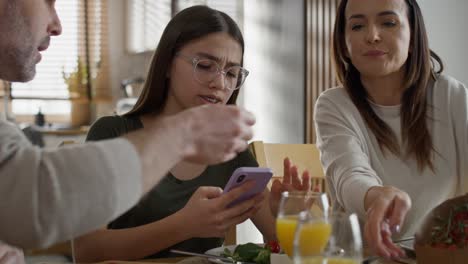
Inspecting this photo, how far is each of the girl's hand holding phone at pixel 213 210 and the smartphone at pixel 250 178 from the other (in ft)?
0.04

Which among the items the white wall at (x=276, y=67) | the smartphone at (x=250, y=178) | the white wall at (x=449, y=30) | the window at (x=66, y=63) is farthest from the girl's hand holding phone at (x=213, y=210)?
the window at (x=66, y=63)

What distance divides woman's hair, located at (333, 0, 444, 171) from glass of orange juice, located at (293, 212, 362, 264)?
0.93m

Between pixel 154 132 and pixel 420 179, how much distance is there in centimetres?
115

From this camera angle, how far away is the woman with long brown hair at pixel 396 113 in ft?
5.85

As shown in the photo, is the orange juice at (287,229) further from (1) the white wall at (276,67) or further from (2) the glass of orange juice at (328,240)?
(1) the white wall at (276,67)

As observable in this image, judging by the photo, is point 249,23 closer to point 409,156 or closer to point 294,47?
point 294,47

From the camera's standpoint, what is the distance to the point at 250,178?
1369 mm

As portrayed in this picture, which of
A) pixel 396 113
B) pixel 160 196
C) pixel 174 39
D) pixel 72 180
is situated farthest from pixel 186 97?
pixel 72 180

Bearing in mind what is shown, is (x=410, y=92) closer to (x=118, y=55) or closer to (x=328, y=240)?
(x=328, y=240)

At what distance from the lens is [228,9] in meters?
4.71

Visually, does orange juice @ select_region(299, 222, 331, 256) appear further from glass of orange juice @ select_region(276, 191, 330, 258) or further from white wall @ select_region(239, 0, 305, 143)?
white wall @ select_region(239, 0, 305, 143)

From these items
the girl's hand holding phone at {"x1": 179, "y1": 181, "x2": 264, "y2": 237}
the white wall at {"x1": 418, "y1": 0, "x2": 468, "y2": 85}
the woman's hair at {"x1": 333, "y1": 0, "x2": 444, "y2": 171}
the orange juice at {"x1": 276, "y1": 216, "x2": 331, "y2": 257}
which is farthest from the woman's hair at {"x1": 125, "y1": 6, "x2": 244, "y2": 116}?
the white wall at {"x1": 418, "y1": 0, "x2": 468, "y2": 85}

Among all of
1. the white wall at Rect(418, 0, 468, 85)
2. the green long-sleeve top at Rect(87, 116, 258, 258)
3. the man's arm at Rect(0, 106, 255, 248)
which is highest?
the white wall at Rect(418, 0, 468, 85)

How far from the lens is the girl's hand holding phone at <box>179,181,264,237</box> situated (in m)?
1.40
